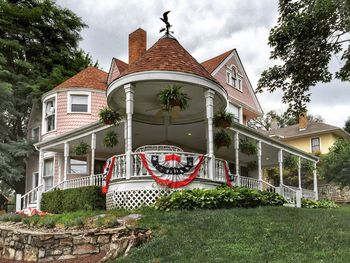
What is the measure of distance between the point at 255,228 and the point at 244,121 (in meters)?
17.0

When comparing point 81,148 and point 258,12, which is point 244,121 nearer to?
point 81,148

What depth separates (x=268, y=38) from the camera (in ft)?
43.3

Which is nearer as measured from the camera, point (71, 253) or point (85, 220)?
point (71, 253)

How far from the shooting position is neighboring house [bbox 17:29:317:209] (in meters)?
12.1

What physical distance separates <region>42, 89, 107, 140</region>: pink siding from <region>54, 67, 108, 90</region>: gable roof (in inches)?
18.4

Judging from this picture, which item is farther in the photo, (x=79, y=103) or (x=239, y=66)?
(x=239, y=66)

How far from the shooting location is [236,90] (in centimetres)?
2400

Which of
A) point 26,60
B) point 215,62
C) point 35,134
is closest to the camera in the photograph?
point 215,62

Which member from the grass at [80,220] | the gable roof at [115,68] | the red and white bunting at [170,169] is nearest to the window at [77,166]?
the gable roof at [115,68]

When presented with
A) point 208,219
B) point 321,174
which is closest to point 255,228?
point 208,219

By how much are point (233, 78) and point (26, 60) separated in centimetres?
1541

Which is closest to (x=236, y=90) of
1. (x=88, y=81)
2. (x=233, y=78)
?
(x=233, y=78)

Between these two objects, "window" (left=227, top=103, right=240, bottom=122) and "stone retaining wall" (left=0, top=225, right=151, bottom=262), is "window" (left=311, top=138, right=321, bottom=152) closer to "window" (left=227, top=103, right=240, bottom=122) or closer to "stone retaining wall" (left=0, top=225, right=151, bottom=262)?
"window" (left=227, top=103, right=240, bottom=122)

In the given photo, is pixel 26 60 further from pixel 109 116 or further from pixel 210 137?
pixel 210 137
